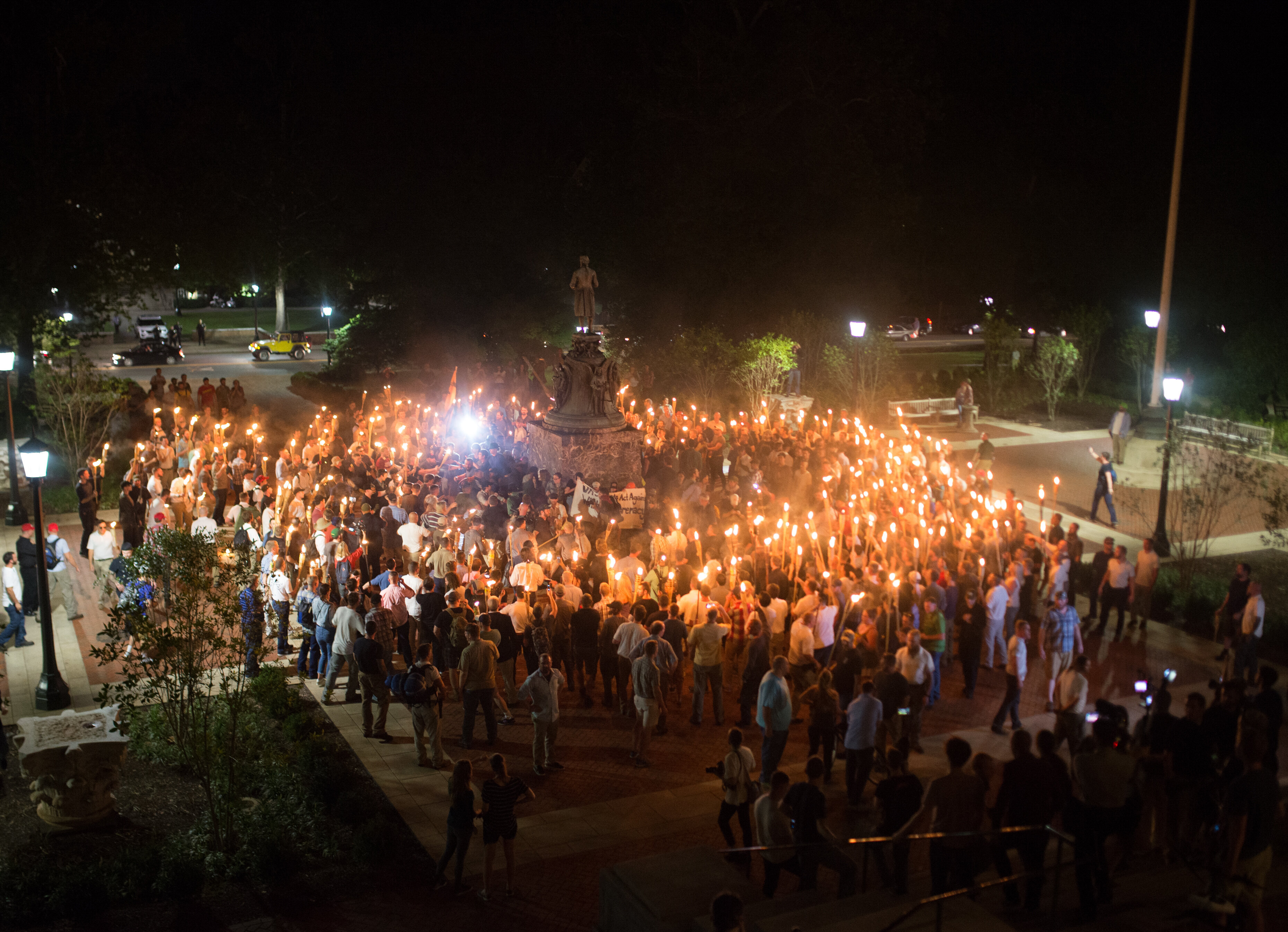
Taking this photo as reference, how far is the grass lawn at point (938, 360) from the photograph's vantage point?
154 feet

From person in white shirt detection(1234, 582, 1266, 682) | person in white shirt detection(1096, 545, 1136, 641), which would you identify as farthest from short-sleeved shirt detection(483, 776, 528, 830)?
person in white shirt detection(1096, 545, 1136, 641)

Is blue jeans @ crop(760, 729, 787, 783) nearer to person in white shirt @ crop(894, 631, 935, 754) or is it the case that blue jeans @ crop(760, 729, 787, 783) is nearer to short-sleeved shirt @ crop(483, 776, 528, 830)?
person in white shirt @ crop(894, 631, 935, 754)

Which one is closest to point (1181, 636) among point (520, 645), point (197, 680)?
point (520, 645)

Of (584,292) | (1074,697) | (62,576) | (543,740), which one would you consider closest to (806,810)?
(543,740)

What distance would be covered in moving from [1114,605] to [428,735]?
9424 millimetres

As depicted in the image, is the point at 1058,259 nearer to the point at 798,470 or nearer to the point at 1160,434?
the point at 1160,434

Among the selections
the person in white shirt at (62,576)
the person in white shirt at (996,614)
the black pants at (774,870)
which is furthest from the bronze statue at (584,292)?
the black pants at (774,870)

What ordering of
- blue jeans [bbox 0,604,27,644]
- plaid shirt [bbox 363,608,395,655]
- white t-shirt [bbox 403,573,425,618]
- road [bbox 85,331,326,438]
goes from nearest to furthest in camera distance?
plaid shirt [bbox 363,608,395,655] → white t-shirt [bbox 403,573,425,618] → blue jeans [bbox 0,604,27,644] → road [bbox 85,331,326,438]

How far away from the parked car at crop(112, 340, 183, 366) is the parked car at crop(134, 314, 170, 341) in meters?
0.40

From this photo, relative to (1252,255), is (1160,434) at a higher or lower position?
lower

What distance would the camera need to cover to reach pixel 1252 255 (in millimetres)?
33781

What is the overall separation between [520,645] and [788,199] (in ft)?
85.2

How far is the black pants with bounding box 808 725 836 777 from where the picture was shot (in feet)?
33.9

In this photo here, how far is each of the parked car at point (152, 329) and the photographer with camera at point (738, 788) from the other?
4409 cm
